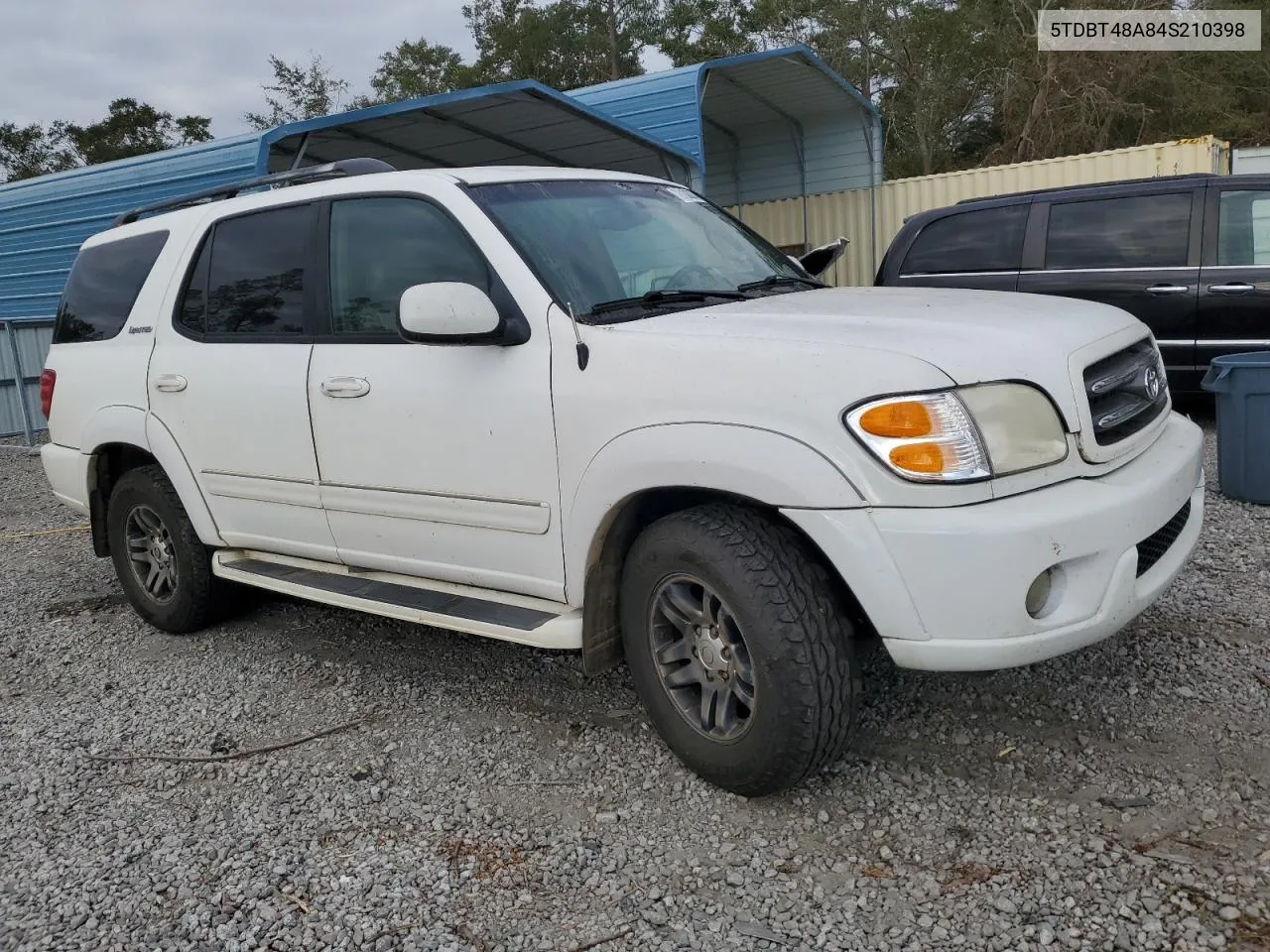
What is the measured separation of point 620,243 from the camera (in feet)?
11.5

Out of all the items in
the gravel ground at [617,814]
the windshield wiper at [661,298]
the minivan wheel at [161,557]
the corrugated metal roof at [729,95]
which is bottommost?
the gravel ground at [617,814]

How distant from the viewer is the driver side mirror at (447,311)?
9.86ft

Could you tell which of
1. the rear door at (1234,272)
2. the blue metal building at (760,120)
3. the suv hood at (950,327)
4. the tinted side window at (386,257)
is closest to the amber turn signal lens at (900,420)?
the suv hood at (950,327)

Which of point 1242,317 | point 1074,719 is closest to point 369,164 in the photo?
point 1074,719

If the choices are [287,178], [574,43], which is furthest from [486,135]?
[574,43]

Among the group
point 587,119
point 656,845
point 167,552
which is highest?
point 587,119

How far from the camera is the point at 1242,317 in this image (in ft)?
23.4

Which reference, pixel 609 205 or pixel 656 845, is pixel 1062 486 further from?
pixel 609 205

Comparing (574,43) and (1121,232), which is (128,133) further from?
(1121,232)

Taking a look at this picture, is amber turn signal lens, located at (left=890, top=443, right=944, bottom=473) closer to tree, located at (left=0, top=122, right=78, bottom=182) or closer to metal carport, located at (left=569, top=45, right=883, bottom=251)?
metal carport, located at (left=569, top=45, right=883, bottom=251)

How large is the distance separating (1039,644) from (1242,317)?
592 centimetres

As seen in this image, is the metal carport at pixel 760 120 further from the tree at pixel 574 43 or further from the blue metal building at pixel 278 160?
the tree at pixel 574 43

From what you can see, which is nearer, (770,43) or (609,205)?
(609,205)

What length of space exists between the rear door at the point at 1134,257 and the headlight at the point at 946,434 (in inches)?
217
